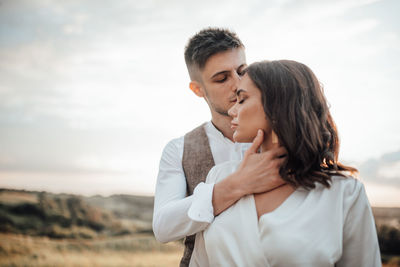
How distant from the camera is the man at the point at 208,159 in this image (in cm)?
179

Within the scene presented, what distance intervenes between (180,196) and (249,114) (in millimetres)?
913

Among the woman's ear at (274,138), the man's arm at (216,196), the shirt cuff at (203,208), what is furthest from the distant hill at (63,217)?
the woman's ear at (274,138)

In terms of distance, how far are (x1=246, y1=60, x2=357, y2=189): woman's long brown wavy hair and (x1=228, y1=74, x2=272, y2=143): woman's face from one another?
0.04 m

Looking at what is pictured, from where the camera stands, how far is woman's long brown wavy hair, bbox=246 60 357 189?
1.70 meters

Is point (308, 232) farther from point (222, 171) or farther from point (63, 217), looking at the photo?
point (63, 217)

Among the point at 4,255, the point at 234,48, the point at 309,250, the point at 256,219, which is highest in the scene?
the point at 234,48

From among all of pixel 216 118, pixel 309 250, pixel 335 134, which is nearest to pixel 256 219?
pixel 309 250

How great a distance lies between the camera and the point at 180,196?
7.89 feet

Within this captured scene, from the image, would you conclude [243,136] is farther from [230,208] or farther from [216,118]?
[216,118]

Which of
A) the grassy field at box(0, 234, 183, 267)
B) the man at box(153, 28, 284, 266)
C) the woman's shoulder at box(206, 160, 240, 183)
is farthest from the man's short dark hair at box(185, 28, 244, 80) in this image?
the grassy field at box(0, 234, 183, 267)

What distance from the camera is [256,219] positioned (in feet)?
5.57

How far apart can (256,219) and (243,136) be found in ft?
1.49

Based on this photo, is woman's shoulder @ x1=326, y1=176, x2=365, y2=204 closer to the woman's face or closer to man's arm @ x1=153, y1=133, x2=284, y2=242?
man's arm @ x1=153, y1=133, x2=284, y2=242

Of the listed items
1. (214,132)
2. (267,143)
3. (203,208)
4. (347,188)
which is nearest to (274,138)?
(267,143)
